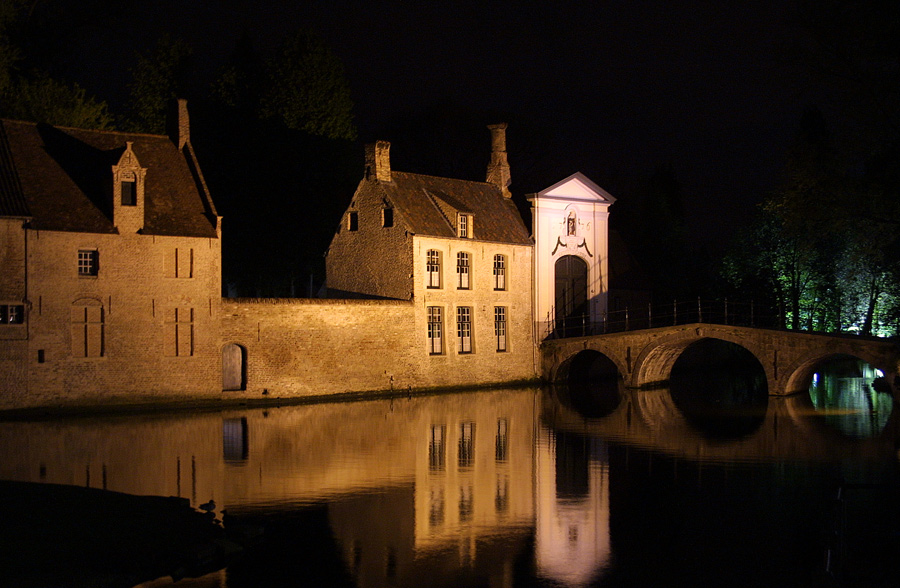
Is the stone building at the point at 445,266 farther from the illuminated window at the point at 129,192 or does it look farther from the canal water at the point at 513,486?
the illuminated window at the point at 129,192

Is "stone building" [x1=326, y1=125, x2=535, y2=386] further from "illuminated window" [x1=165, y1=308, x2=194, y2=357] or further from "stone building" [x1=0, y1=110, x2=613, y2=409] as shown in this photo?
"illuminated window" [x1=165, y1=308, x2=194, y2=357]

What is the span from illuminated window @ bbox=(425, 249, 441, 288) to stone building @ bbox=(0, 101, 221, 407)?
7.16 meters

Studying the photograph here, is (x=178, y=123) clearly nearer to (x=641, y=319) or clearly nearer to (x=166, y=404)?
(x=166, y=404)

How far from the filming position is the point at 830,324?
35875 millimetres

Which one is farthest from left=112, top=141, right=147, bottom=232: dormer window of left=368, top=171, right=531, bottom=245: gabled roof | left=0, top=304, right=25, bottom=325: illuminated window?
left=368, top=171, right=531, bottom=245: gabled roof

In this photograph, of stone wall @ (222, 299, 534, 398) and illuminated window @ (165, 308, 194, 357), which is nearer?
illuminated window @ (165, 308, 194, 357)

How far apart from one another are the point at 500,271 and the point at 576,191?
4.49 metres

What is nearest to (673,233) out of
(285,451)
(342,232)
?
(342,232)

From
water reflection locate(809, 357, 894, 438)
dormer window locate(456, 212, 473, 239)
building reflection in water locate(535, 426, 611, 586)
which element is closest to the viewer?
building reflection in water locate(535, 426, 611, 586)

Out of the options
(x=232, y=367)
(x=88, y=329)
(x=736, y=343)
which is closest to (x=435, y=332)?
(x=232, y=367)

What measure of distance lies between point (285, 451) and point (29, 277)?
30.4 ft

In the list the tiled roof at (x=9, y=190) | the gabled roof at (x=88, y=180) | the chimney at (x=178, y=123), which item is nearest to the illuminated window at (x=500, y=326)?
the gabled roof at (x=88, y=180)

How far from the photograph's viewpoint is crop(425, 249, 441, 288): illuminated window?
104 ft

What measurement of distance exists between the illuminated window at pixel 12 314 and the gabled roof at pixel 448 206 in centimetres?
1153
